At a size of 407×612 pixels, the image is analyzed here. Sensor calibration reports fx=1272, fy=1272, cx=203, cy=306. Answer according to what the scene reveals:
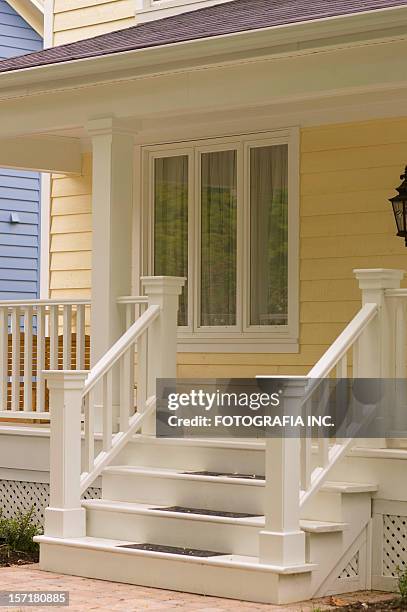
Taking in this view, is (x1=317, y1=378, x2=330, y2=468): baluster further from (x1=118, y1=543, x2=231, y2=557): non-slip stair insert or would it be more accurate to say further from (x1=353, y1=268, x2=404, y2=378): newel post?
(x1=118, y1=543, x2=231, y2=557): non-slip stair insert

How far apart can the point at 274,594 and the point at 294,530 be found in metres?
0.44

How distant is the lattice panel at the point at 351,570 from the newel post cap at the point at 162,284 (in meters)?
2.80

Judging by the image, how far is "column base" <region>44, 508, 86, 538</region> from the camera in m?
9.16

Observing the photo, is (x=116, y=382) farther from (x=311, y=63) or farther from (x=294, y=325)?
(x=311, y=63)

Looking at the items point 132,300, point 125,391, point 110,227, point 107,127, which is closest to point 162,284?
point 132,300

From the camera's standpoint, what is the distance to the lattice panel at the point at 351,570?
8.57 m

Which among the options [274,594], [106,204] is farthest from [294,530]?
[106,204]

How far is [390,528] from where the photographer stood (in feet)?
28.8

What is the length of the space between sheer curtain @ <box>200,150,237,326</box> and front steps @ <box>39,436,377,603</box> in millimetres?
2348

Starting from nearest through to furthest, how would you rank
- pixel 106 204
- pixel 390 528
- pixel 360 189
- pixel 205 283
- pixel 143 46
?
pixel 390 528
pixel 143 46
pixel 106 204
pixel 360 189
pixel 205 283

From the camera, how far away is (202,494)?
9.24 metres

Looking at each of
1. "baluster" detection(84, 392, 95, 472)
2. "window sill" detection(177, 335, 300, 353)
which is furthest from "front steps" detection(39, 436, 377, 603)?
"window sill" detection(177, 335, 300, 353)

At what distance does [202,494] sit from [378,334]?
172 centimetres

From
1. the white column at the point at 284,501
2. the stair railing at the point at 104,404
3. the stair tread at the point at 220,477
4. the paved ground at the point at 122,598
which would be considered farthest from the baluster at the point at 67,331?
the white column at the point at 284,501
